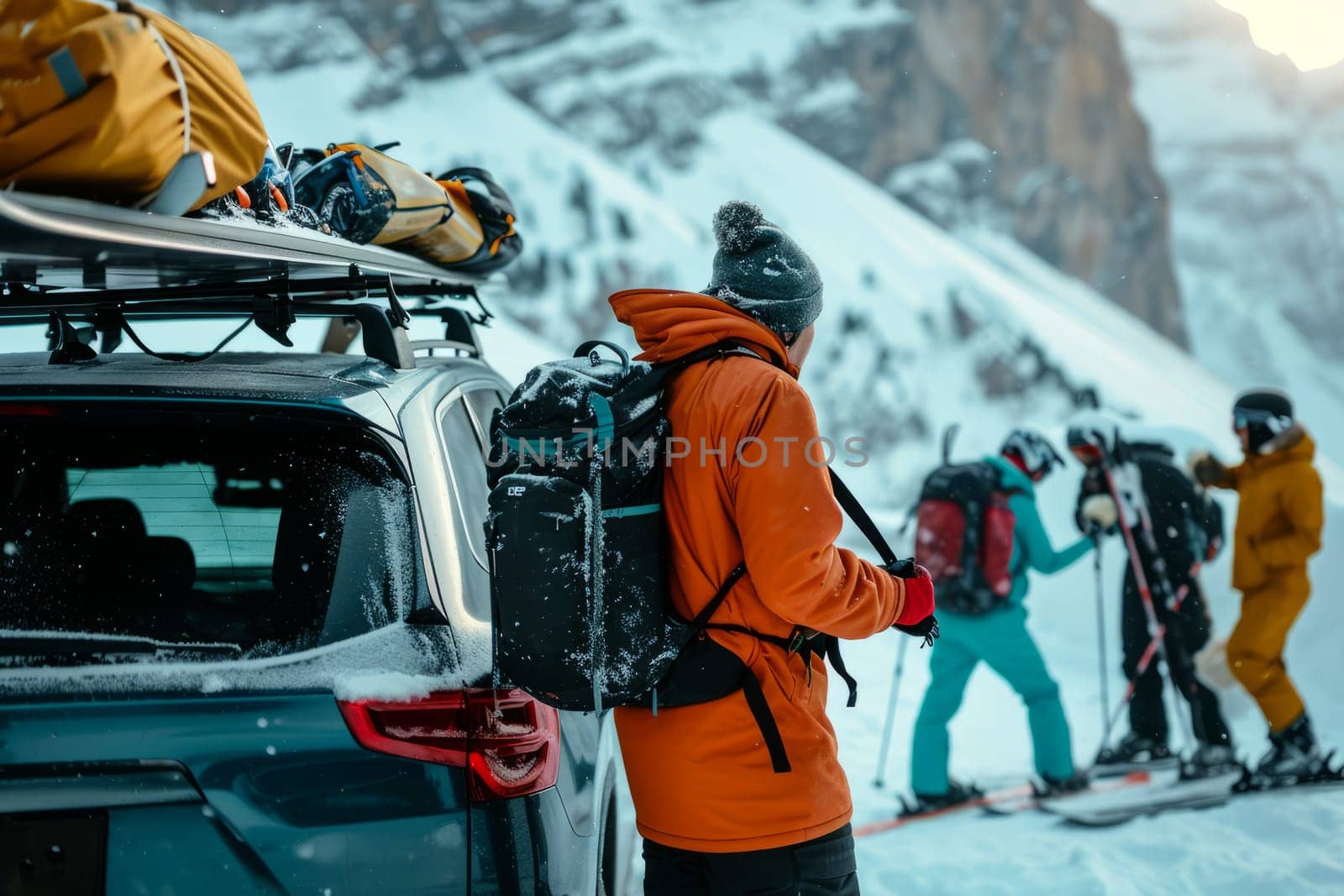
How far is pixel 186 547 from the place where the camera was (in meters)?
1.90

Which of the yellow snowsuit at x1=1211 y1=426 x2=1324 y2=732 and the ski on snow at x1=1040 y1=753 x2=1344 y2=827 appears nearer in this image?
the ski on snow at x1=1040 y1=753 x2=1344 y2=827

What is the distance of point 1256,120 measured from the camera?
134 m

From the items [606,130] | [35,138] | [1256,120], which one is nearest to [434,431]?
[35,138]

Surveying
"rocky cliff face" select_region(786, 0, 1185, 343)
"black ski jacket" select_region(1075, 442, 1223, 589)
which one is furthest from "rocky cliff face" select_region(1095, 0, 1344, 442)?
"black ski jacket" select_region(1075, 442, 1223, 589)

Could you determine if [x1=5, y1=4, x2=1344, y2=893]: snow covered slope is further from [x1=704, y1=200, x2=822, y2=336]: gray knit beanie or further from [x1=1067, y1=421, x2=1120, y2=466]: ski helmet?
[x1=704, y1=200, x2=822, y2=336]: gray knit beanie

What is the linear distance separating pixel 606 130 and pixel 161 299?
6454 centimetres

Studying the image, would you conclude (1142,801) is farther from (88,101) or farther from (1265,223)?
(1265,223)

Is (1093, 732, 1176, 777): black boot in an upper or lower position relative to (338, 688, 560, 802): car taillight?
lower

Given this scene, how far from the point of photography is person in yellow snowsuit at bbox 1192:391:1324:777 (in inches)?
184

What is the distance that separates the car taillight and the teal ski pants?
10.4 ft

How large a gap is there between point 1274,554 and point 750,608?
408 cm

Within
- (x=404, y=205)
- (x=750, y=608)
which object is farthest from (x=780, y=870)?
(x=404, y=205)

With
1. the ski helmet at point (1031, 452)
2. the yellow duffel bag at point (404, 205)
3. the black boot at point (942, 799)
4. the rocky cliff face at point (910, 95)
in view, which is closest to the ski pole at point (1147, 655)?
the black boot at point (942, 799)

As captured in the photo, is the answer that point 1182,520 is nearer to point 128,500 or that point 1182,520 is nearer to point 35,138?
point 128,500
